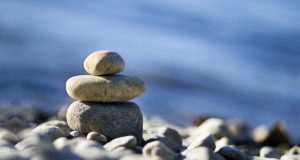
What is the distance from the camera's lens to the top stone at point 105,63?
5.95m

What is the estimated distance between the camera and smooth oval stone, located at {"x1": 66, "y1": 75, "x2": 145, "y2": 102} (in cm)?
593

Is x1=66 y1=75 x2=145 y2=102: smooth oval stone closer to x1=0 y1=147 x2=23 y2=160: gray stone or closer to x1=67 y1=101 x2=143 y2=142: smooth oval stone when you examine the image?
x1=67 y1=101 x2=143 y2=142: smooth oval stone

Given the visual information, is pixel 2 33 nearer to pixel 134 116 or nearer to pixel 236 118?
pixel 236 118

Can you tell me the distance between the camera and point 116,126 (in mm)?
5977

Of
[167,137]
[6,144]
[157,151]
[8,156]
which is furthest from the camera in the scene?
[167,137]

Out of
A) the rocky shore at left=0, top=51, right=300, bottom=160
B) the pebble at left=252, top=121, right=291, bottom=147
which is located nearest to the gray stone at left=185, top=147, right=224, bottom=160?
the rocky shore at left=0, top=51, right=300, bottom=160

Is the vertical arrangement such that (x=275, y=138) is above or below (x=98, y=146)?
below

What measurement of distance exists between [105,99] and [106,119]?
169 millimetres

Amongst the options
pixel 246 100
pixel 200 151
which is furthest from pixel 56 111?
pixel 200 151

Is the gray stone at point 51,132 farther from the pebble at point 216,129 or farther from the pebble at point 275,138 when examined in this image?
the pebble at point 275,138

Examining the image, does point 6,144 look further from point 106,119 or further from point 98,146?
point 106,119

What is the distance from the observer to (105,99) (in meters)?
5.98

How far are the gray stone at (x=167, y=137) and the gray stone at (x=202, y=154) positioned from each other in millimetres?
522

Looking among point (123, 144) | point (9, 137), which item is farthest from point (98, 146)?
point (9, 137)
